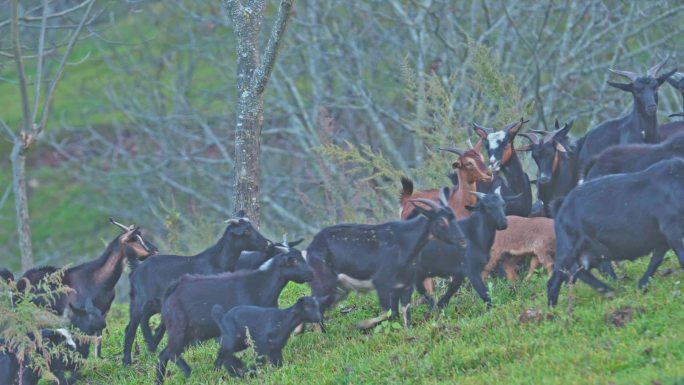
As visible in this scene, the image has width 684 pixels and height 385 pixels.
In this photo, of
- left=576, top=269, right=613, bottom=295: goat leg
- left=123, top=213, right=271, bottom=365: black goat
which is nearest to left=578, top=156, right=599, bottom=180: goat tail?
Result: left=576, top=269, right=613, bottom=295: goat leg

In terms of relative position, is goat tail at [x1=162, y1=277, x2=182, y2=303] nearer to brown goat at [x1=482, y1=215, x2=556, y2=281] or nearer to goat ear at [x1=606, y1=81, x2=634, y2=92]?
brown goat at [x1=482, y1=215, x2=556, y2=281]

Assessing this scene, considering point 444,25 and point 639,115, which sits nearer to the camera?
point 639,115

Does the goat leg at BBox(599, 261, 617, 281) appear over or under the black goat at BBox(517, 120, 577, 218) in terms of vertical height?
under

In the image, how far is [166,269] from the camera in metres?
12.7

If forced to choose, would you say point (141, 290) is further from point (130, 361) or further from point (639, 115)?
point (639, 115)

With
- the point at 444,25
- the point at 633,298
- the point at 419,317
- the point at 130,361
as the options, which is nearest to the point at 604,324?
the point at 633,298

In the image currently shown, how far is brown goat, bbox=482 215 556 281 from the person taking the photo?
487 inches

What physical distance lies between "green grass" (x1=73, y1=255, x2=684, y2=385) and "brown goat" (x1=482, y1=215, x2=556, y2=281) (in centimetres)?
23

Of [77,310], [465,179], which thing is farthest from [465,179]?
[77,310]

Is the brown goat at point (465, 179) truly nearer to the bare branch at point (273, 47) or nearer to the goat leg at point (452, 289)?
the goat leg at point (452, 289)

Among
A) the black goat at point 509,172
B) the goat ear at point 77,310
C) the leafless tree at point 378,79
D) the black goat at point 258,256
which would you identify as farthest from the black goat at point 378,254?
the leafless tree at point 378,79

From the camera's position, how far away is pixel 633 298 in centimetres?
1044

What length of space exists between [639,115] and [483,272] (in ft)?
9.18

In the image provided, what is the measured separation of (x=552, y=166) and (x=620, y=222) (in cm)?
312
